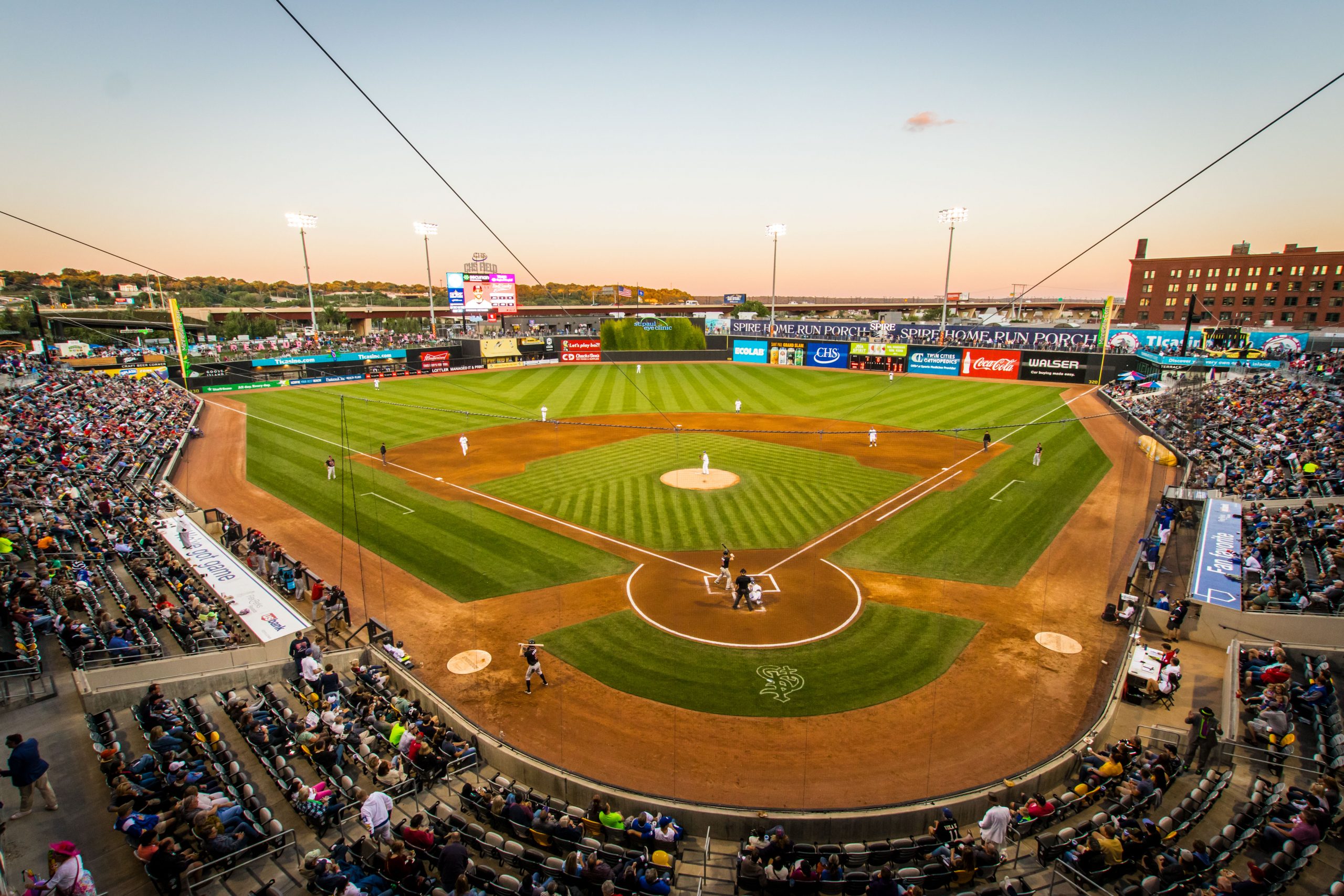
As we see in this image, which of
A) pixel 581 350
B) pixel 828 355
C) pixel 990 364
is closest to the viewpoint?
pixel 990 364

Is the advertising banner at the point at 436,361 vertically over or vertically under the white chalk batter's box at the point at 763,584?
over

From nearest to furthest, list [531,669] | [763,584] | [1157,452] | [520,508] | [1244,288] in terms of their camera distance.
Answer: [531,669] < [763,584] < [520,508] < [1157,452] < [1244,288]

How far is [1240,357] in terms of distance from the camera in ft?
148

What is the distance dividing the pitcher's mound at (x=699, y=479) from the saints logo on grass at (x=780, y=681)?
517 inches

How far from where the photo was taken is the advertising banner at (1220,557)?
49.4ft

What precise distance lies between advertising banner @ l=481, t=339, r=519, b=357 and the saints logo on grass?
60052mm

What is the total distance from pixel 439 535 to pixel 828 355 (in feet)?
169

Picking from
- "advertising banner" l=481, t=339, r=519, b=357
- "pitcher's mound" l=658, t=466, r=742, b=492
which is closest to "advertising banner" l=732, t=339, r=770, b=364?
"advertising banner" l=481, t=339, r=519, b=357

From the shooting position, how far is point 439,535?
72.7 feet

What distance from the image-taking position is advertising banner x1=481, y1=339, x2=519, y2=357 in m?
67.8

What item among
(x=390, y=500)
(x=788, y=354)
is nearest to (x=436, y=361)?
(x=788, y=354)

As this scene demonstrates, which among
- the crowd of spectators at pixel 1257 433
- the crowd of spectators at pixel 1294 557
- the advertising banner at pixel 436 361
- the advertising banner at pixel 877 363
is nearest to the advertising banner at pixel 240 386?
the advertising banner at pixel 436 361

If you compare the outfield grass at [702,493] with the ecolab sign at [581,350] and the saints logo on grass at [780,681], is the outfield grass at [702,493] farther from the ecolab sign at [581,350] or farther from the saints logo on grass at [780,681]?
the ecolab sign at [581,350]

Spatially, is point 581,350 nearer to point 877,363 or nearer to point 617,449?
point 877,363
